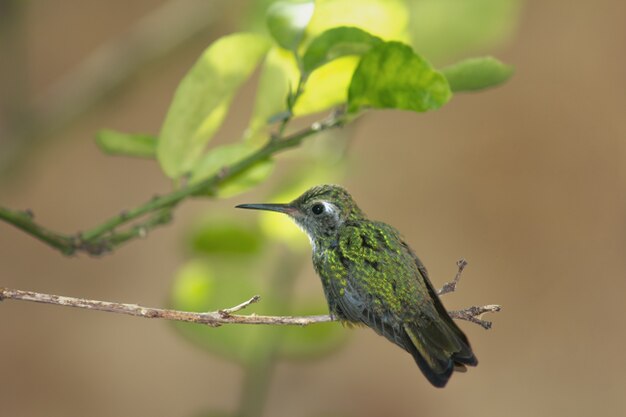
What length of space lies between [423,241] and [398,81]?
1.54 metres

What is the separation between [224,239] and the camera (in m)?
1.20

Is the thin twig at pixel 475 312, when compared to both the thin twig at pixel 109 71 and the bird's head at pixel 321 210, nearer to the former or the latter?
the bird's head at pixel 321 210

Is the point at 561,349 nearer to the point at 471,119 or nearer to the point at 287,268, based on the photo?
the point at 471,119

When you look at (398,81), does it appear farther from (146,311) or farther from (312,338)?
(312,338)

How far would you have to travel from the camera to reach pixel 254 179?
0.91m

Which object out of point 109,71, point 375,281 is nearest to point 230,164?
point 375,281

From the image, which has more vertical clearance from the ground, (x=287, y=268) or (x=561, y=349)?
(x=561, y=349)

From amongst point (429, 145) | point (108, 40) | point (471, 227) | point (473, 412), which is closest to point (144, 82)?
point (108, 40)

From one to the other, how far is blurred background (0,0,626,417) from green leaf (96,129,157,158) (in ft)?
4.14

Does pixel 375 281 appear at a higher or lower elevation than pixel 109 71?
lower

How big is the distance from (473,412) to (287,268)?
129cm

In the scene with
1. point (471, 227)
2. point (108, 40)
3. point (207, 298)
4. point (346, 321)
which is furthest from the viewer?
point (108, 40)

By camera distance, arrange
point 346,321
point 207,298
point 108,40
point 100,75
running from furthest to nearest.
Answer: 1. point 108,40
2. point 100,75
3. point 207,298
4. point 346,321

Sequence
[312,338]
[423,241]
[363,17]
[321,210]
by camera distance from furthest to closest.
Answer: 1. [423,241]
2. [312,338]
3. [321,210]
4. [363,17]
